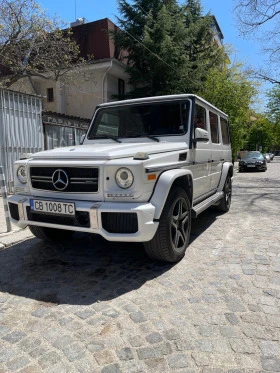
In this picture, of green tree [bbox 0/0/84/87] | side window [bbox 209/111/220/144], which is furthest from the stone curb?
green tree [bbox 0/0/84/87]

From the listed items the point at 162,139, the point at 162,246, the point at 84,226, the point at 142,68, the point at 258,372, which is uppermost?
the point at 142,68

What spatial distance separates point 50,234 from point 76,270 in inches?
40.5

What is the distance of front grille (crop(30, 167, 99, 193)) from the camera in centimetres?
300

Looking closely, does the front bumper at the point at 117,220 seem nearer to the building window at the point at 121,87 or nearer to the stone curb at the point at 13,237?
the stone curb at the point at 13,237

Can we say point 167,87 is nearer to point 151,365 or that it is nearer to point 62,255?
point 62,255

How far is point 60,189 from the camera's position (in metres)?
3.17

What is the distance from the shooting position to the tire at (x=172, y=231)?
3.16 m

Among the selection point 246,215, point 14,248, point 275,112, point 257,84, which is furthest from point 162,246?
point 275,112

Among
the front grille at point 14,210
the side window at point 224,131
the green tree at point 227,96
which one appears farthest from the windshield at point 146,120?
the green tree at point 227,96

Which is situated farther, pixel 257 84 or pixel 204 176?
pixel 257 84

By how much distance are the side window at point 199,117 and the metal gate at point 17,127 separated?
5.39 metres

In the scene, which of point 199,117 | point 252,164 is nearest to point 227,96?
point 252,164

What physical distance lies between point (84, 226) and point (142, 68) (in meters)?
15.9

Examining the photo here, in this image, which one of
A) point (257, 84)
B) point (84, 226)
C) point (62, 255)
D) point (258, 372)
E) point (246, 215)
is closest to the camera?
Result: point (258, 372)
